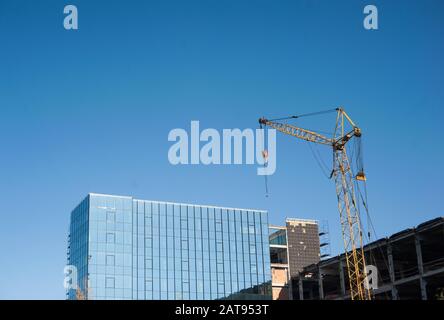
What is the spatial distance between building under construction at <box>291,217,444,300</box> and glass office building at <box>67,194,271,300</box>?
44.5 ft

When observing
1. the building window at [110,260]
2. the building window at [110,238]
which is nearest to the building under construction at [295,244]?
the building window at [110,238]

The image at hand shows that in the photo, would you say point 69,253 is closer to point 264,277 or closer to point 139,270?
point 139,270

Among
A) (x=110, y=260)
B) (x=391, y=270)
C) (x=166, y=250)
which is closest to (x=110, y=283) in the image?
(x=110, y=260)

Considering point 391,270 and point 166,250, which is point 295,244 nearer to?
point 166,250

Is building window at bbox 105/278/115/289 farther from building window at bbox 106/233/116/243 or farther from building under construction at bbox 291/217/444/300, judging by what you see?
building under construction at bbox 291/217/444/300

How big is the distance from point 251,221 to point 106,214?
99.6ft

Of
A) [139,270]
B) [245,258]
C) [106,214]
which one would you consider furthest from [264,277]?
[106,214]

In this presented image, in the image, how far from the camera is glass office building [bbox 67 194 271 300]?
11762cm

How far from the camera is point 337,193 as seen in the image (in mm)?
106250

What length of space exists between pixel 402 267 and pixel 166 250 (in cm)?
4362

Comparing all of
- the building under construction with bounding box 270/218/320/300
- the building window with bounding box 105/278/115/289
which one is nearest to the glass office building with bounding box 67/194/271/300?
the building window with bounding box 105/278/115/289

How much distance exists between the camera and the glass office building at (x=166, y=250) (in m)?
118

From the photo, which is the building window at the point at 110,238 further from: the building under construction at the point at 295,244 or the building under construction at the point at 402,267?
the building under construction at the point at 295,244
